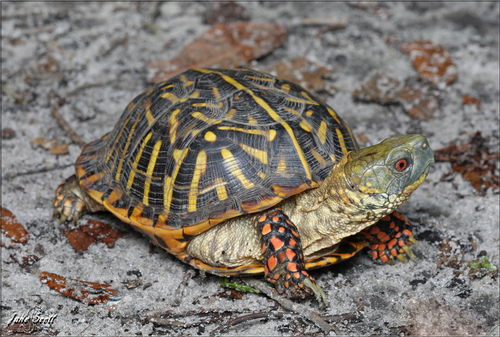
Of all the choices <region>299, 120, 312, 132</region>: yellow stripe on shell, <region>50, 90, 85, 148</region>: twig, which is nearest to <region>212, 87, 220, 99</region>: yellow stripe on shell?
<region>299, 120, 312, 132</region>: yellow stripe on shell

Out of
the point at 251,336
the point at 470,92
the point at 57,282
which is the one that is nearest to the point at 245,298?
the point at 251,336

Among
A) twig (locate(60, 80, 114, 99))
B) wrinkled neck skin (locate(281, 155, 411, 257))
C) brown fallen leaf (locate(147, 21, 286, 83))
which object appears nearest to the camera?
wrinkled neck skin (locate(281, 155, 411, 257))

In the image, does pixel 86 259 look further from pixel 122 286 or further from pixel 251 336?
pixel 251 336

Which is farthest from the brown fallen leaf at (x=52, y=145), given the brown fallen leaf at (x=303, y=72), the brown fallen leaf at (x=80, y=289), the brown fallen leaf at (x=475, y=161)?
the brown fallen leaf at (x=475, y=161)

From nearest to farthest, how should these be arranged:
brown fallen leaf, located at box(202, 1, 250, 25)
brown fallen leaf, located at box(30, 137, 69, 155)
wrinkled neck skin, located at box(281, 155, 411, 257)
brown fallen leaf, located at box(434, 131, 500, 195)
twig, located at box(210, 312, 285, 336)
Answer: wrinkled neck skin, located at box(281, 155, 411, 257) < twig, located at box(210, 312, 285, 336) < brown fallen leaf, located at box(434, 131, 500, 195) < brown fallen leaf, located at box(30, 137, 69, 155) < brown fallen leaf, located at box(202, 1, 250, 25)

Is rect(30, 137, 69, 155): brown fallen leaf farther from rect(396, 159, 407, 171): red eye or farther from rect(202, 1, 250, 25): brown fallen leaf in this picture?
rect(396, 159, 407, 171): red eye
